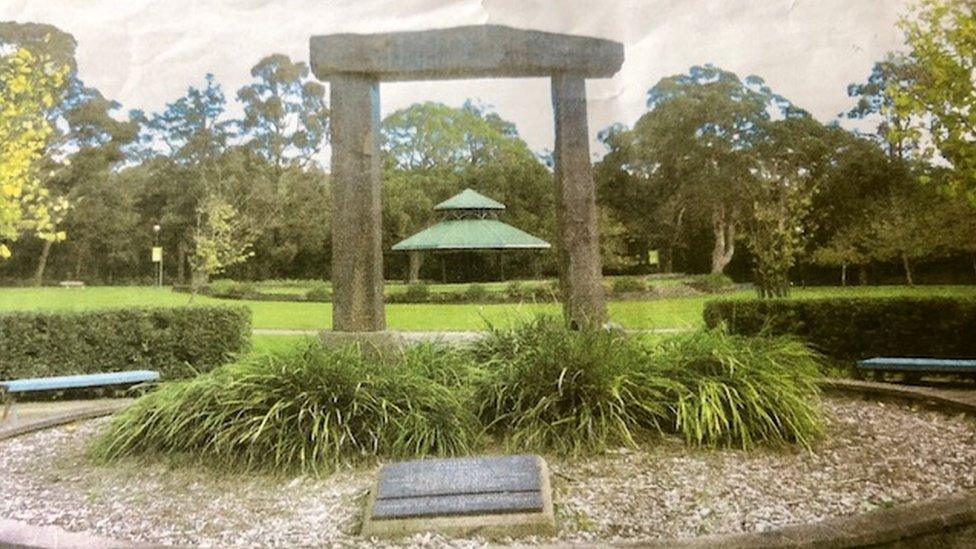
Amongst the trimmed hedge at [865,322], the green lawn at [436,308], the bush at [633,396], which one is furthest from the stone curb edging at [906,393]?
the bush at [633,396]

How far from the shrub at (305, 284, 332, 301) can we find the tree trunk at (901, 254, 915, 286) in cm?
371

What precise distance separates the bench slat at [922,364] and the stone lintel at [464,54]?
297 cm

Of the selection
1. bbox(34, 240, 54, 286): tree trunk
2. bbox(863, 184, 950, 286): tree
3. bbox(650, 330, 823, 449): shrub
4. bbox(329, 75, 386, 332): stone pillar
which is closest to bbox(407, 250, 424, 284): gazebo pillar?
bbox(329, 75, 386, 332): stone pillar

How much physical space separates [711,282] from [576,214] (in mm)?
1177

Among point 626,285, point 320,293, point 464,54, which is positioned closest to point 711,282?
point 626,285

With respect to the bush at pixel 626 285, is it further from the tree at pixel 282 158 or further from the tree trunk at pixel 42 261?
the tree trunk at pixel 42 261

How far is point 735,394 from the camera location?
3602 millimetres

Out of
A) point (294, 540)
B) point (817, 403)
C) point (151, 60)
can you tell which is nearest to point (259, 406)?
point (294, 540)

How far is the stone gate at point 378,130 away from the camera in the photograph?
13.7 ft

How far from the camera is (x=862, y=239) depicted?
4402 millimetres

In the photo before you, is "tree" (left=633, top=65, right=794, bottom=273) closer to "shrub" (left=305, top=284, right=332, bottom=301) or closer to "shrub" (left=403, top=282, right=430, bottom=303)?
"shrub" (left=403, top=282, right=430, bottom=303)

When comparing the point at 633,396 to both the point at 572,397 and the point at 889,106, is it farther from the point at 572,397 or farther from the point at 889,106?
the point at 889,106

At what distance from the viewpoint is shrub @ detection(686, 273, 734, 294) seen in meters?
4.72

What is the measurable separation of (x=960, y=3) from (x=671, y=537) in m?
2.97
